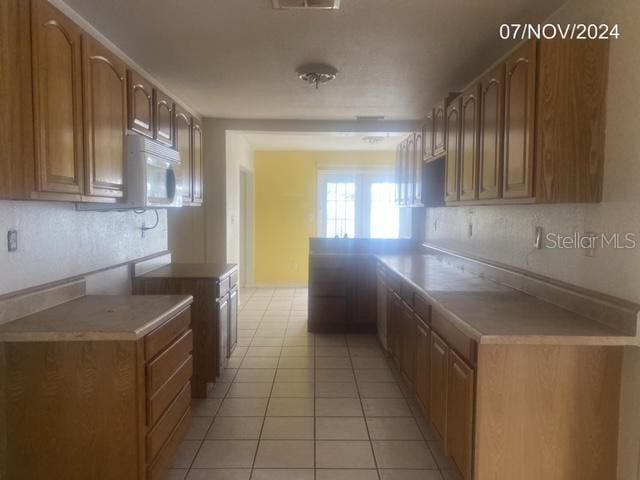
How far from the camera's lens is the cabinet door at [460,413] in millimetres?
1755

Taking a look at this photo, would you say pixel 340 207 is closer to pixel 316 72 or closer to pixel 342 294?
pixel 342 294

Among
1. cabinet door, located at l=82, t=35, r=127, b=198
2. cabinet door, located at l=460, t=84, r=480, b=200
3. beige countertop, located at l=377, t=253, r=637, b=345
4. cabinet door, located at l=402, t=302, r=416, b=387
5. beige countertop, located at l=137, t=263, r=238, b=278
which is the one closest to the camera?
beige countertop, located at l=377, t=253, r=637, b=345

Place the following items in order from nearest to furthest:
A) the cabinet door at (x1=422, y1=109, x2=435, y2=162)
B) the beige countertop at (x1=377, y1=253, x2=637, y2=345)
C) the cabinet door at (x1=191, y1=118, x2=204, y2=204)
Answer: the beige countertop at (x1=377, y1=253, x2=637, y2=345)
the cabinet door at (x1=422, y1=109, x2=435, y2=162)
the cabinet door at (x1=191, y1=118, x2=204, y2=204)

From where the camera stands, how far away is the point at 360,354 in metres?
→ 4.03

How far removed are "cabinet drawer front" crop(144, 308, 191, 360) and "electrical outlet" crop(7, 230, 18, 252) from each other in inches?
28.3

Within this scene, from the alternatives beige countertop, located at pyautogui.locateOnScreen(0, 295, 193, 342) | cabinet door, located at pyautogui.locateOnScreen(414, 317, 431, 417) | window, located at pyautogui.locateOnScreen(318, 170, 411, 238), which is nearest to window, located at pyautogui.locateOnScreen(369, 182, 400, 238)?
window, located at pyautogui.locateOnScreen(318, 170, 411, 238)

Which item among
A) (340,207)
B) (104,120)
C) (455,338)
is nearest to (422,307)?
(455,338)

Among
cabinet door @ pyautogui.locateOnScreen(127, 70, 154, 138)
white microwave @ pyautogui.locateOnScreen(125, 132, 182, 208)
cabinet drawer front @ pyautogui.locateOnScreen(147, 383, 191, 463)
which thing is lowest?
cabinet drawer front @ pyautogui.locateOnScreen(147, 383, 191, 463)

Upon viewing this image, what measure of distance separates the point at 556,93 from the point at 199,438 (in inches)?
100

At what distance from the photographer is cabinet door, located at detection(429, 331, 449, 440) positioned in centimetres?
211

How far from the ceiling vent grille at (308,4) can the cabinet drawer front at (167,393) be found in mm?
1875

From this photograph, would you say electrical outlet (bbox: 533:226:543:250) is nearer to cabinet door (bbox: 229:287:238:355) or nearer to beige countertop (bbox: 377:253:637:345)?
beige countertop (bbox: 377:253:637:345)
